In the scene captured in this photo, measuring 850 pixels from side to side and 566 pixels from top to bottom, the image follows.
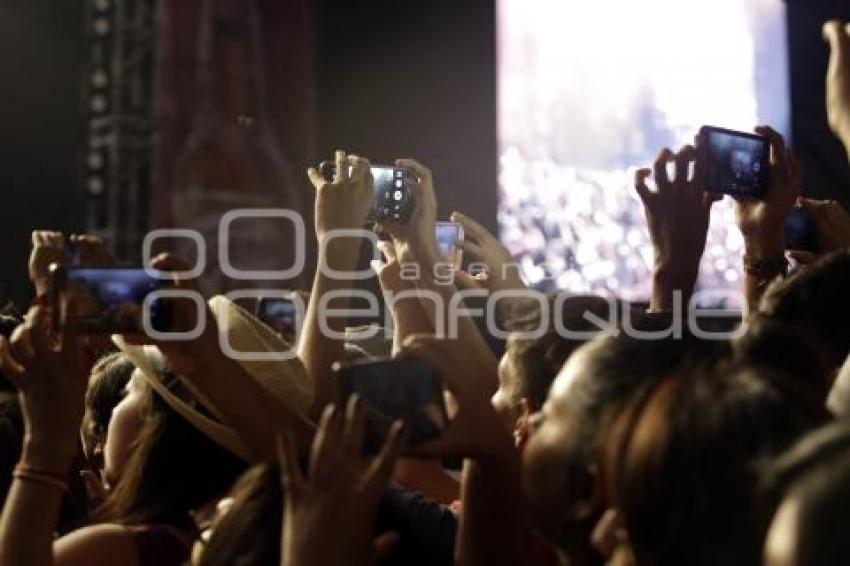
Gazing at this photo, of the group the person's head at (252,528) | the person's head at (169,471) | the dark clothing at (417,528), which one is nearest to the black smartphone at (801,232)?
the dark clothing at (417,528)

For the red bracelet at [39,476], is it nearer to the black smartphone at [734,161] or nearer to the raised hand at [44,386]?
the raised hand at [44,386]

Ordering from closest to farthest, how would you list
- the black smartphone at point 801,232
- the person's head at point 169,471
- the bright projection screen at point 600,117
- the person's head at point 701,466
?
the person's head at point 701,466 < the person's head at point 169,471 < the black smartphone at point 801,232 < the bright projection screen at point 600,117

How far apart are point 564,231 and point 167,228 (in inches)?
76.4

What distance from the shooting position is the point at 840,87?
1.86 metres

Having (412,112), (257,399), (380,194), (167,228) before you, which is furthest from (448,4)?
(257,399)

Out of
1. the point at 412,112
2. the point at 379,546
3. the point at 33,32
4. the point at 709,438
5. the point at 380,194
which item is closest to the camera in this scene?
the point at 709,438

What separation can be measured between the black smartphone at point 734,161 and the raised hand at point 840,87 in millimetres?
179

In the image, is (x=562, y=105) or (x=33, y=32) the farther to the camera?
(x=562, y=105)

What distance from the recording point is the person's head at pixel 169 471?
5.00ft

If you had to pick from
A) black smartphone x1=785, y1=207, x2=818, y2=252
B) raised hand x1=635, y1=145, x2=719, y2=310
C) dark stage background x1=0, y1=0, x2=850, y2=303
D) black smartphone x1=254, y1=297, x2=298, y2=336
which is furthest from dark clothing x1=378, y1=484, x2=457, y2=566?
dark stage background x1=0, y1=0, x2=850, y2=303

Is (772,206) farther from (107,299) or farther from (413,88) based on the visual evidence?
(413,88)

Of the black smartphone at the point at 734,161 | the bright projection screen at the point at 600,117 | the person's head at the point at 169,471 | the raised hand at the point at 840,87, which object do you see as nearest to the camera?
the person's head at the point at 169,471

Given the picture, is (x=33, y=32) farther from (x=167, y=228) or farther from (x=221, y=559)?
(x=221, y=559)

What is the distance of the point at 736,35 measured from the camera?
22.8 ft
